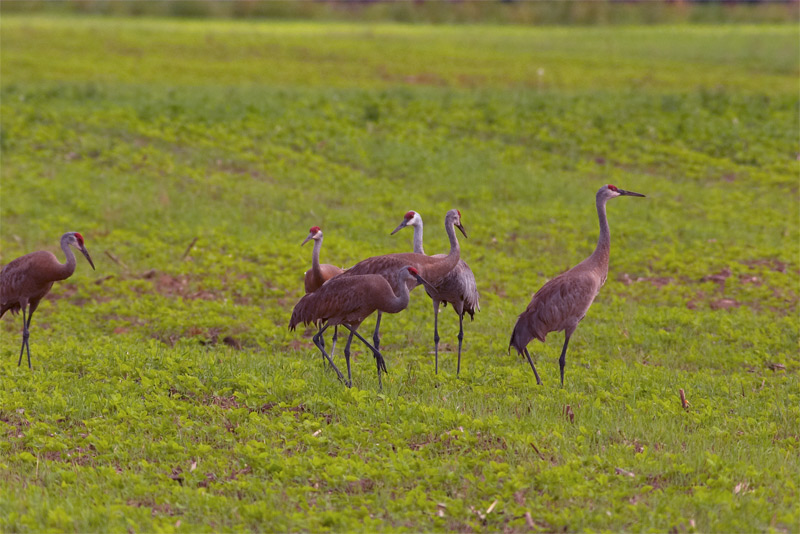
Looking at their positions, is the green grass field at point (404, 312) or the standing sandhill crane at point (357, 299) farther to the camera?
the standing sandhill crane at point (357, 299)

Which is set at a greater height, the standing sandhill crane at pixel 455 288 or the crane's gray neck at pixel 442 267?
the crane's gray neck at pixel 442 267

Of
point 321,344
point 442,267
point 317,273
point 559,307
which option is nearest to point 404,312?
point 317,273

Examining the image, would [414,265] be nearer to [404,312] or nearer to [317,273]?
[317,273]

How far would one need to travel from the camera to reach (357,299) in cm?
898

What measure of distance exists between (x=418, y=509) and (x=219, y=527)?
1.43 m

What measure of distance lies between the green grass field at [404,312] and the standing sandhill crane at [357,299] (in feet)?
2.14

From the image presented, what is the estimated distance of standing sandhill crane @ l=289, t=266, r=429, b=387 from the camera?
888cm

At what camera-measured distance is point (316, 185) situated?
62.5 ft

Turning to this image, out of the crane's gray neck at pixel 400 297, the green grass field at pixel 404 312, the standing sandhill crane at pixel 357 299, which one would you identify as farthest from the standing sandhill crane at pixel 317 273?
the crane's gray neck at pixel 400 297

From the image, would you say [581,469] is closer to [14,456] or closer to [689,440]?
[689,440]

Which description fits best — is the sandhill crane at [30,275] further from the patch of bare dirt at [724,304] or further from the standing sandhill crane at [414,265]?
the patch of bare dirt at [724,304]

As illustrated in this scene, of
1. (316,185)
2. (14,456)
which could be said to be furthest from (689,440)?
(316,185)

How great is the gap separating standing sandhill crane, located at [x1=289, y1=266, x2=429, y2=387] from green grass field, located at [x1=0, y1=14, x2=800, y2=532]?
2.14 feet

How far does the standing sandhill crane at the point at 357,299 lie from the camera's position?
888 centimetres
